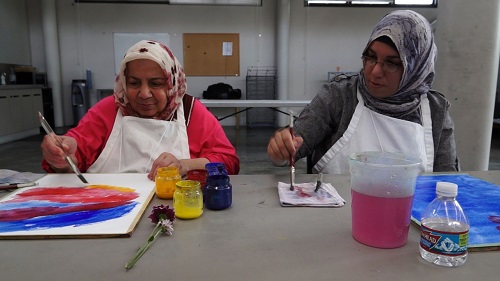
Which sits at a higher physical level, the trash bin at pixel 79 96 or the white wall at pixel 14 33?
Answer: the white wall at pixel 14 33

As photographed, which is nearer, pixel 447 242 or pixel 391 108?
pixel 447 242

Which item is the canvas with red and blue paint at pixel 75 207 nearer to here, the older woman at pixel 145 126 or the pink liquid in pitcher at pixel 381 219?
the older woman at pixel 145 126

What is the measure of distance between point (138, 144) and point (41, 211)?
1.93ft

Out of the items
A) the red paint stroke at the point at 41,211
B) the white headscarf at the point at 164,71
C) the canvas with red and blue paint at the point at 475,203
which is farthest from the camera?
the white headscarf at the point at 164,71

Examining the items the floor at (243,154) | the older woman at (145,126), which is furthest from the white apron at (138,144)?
the floor at (243,154)

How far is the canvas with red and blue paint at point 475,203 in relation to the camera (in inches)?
27.5

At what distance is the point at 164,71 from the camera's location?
4.53 ft

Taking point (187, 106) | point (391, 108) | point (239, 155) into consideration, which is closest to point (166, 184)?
point (187, 106)

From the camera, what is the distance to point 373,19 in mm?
7371

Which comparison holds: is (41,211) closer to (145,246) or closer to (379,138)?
(145,246)

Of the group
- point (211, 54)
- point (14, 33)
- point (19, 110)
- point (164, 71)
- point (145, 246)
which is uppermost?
Answer: point (14, 33)

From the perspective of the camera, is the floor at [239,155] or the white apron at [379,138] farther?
the floor at [239,155]

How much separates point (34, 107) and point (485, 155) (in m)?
6.77

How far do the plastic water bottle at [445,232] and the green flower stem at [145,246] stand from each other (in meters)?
0.49
